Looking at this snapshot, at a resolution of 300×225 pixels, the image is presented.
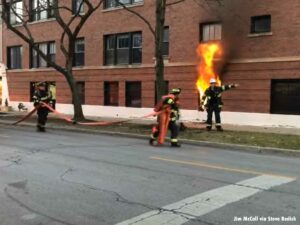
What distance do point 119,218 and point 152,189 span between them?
1712 mm

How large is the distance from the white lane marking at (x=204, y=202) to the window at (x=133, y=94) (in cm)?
1842

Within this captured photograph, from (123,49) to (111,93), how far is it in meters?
2.73

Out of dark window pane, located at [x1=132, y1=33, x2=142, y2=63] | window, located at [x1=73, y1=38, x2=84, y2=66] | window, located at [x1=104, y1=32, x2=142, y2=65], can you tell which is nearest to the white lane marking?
dark window pane, located at [x1=132, y1=33, x2=142, y2=63]

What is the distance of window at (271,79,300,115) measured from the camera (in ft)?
67.3

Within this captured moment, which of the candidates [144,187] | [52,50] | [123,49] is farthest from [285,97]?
[52,50]

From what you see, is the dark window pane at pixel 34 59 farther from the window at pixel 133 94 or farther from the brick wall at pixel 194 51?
the window at pixel 133 94

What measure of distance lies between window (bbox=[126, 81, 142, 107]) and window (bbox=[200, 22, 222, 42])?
5.02m

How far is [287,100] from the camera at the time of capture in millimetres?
20828

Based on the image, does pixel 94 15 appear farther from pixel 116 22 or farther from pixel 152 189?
pixel 152 189

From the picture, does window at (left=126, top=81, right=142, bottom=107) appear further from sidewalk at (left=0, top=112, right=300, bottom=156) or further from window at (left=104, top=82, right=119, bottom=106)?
sidewalk at (left=0, top=112, right=300, bottom=156)

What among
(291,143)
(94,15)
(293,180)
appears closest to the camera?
(293,180)

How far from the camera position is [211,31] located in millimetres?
23188

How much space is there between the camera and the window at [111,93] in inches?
1112

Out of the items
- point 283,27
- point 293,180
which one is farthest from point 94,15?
point 293,180
